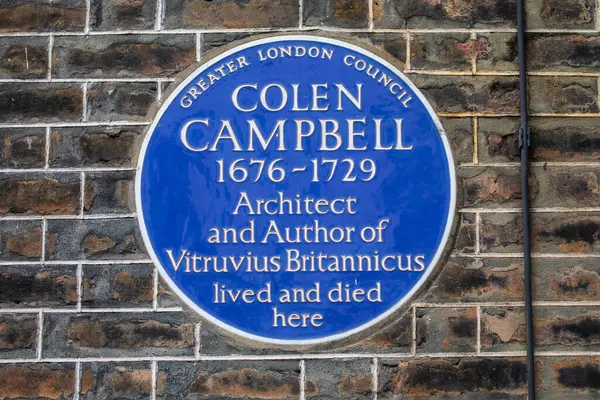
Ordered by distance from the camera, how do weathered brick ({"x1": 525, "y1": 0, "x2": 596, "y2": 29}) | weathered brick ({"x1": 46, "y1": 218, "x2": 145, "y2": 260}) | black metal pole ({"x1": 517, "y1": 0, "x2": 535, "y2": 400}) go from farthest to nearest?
weathered brick ({"x1": 525, "y1": 0, "x2": 596, "y2": 29})
weathered brick ({"x1": 46, "y1": 218, "x2": 145, "y2": 260})
black metal pole ({"x1": 517, "y1": 0, "x2": 535, "y2": 400})

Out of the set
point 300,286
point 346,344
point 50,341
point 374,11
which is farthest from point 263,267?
point 374,11

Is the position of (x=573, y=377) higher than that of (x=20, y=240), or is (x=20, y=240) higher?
(x=20, y=240)

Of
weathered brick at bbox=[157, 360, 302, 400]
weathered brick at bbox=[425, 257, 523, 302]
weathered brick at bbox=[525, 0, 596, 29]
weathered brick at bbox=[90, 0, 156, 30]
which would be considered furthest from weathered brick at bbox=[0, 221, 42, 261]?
weathered brick at bbox=[525, 0, 596, 29]

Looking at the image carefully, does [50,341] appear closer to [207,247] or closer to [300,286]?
[207,247]

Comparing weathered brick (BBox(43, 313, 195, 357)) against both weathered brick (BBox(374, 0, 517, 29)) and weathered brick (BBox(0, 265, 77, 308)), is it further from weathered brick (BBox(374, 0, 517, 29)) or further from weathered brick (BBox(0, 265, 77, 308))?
weathered brick (BBox(374, 0, 517, 29))

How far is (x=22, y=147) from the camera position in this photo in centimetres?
347

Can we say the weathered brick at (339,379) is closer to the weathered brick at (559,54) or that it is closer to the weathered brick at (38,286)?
the weathered brick at (38,286)

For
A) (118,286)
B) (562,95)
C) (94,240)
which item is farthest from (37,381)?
(562,95)

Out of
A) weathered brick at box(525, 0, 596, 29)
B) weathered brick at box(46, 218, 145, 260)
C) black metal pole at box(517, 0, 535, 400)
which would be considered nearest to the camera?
black metal pole at box(517, 0, 535, 400)

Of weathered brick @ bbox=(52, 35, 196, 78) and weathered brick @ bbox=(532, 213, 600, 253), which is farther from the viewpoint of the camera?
weathered brick @ bbox=(52, 35, 196, 78)

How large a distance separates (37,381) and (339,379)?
1.16 meters

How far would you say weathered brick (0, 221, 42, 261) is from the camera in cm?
341

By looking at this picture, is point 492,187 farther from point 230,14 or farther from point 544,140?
point 230,14

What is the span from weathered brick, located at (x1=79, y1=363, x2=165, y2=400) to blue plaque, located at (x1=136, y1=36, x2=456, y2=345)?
33 cm
